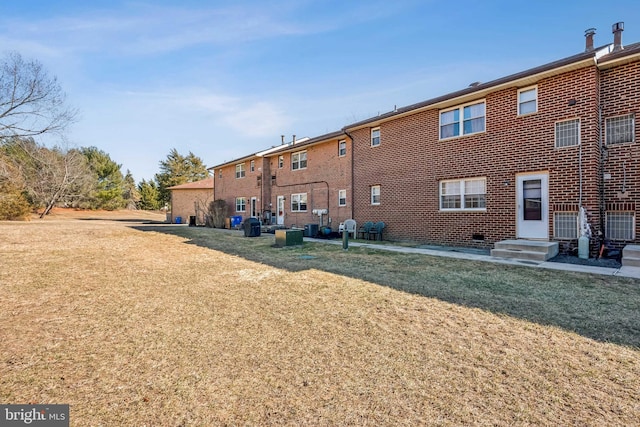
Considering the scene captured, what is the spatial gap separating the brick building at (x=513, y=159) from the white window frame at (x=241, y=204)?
11.3m

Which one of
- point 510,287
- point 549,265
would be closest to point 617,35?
point 549,265

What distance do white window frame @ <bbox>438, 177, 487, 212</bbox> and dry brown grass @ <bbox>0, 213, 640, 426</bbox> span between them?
7655 millimetres

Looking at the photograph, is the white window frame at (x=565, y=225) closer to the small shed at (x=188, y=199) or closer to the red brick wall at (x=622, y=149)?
the red brick wall at (x=622, y=149)

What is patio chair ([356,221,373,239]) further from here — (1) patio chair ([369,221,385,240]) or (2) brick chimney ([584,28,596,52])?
(2) brick chimney ([584,28,596,52])

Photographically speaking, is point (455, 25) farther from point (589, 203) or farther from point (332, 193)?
point (332, 193)

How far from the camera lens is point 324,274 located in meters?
7.07

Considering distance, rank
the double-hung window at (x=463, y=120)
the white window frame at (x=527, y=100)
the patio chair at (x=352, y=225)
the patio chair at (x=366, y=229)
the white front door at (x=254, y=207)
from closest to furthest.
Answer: the white window frame at (x=527, y=100) → the double-hung window at (x=463, y=120) → the patio chair at (x=366, y=229) → the patio chair at (x=352, y=225) → the white front door at (x=254, y=207)

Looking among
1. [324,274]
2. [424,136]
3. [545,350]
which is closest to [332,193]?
[424,136]

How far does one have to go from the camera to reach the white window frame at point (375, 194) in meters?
14.9

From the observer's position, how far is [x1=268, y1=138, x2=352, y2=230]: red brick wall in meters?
17.0

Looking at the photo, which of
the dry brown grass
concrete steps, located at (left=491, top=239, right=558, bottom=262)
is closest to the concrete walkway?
concrete steps, located at (left=491, top=239, right=558, bottom=262)

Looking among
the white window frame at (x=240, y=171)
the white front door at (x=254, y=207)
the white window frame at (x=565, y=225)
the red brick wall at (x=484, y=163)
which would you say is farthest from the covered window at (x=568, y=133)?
the white window frame at (x=240, y=171)

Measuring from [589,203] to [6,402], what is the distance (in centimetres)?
1223

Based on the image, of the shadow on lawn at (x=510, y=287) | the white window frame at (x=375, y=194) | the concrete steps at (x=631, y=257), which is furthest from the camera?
the white window frame at (x=375, y=194)
